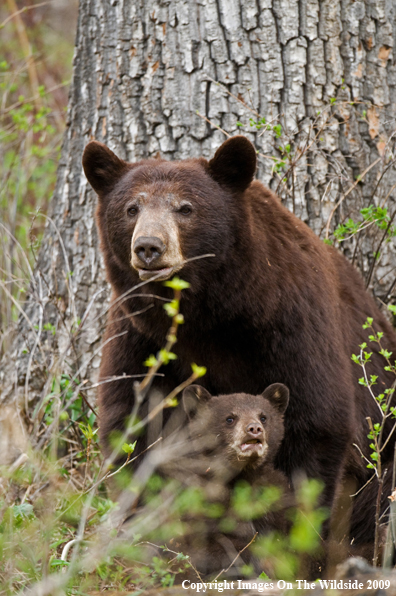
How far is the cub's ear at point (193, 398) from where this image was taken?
3994mm

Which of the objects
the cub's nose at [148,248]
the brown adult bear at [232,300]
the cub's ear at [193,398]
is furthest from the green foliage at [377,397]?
the cub's nose at [148,248]

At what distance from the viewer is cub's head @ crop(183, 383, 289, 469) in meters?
3.74

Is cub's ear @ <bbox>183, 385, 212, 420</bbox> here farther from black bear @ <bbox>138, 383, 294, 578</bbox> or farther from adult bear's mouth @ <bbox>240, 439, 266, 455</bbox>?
adult bear's mouth @ <bbox>240, 439, 266, 455</bbox>

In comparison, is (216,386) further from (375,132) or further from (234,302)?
(375,132)

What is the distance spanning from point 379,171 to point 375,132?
28 centimetres

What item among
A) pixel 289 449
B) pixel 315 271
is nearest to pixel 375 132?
pixel 315 271

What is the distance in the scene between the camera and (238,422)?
152 inches

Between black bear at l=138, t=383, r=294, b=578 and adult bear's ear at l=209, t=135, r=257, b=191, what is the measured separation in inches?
45.0

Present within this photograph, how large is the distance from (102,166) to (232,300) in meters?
1.10

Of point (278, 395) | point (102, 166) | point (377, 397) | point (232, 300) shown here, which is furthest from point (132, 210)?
point (377, 397)

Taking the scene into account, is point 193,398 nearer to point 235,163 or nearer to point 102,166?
point 235,163

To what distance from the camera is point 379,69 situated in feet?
17.0

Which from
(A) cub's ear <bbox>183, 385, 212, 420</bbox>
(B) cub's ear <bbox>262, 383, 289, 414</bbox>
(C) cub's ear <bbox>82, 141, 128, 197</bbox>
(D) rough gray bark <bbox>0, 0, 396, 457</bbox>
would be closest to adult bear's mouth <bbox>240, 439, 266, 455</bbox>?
(B) cub's ear <bbox>262, 383, 289, 414</bbox>

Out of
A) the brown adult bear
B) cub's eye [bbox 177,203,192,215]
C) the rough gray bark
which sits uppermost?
the rough gray bark
